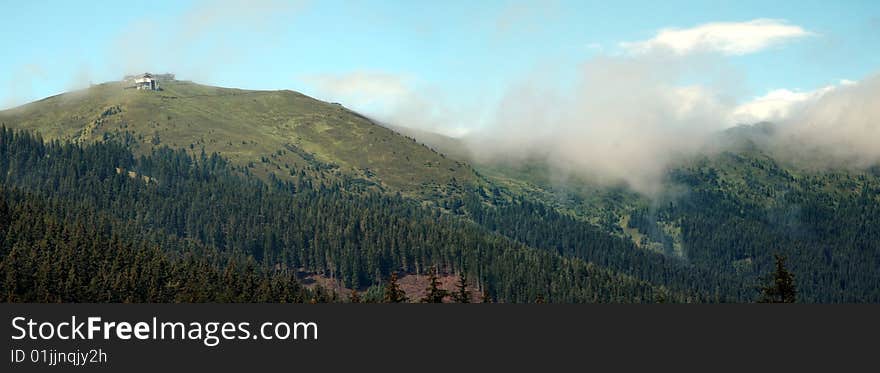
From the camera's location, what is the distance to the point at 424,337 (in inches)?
3866


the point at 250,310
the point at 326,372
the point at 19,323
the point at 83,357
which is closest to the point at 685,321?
the point at 326,372

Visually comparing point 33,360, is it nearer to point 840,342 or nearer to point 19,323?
point 19,323

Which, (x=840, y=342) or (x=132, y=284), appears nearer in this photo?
(x=840, y=342)

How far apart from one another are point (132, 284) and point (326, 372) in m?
111

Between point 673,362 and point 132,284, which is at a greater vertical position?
point 132,284

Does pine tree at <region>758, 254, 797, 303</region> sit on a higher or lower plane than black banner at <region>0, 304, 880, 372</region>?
higher

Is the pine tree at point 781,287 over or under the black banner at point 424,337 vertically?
over

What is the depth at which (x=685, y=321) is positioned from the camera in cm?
10200

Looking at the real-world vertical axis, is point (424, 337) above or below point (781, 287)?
below

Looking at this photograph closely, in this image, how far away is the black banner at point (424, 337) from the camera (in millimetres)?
94938

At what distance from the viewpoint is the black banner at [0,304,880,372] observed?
3738 inches

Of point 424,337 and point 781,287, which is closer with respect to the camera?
point 424,337

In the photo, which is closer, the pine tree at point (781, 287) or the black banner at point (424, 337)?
the black banner at point (424, 337)

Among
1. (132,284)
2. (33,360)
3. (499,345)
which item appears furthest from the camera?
(132,284)
